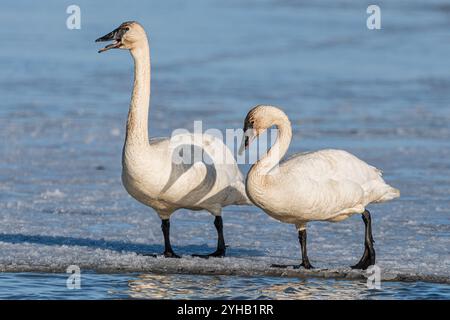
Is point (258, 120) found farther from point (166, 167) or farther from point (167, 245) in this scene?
point (167, 245)

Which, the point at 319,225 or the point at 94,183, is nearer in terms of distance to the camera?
the point at 319,225

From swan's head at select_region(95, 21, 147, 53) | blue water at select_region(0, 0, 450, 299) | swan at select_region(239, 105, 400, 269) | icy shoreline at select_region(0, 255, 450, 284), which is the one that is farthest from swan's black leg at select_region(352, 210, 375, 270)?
swan's head at select_region(95, 21, 147, 53)

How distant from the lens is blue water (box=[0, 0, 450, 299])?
8.73 meters

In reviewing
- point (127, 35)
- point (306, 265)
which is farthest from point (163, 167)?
point (306, 265)

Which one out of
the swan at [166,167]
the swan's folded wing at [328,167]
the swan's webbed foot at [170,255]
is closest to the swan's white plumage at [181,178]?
the swan at [166,167]

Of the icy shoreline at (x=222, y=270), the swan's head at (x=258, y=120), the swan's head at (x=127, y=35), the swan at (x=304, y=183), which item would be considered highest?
the swan's head at (x=127, y=35)

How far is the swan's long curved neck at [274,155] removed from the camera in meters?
8.25

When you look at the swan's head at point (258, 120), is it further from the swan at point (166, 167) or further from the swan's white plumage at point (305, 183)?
the swan at point (166, 167)
